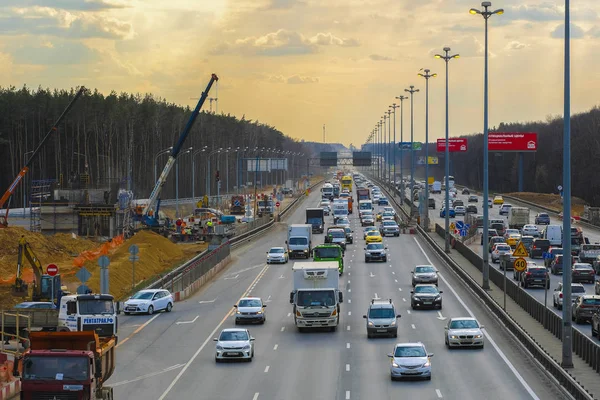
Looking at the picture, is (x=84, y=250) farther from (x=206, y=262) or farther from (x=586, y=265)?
(x=586, y=265)

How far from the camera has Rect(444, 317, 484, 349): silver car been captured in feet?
136

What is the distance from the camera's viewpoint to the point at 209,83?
104312mm

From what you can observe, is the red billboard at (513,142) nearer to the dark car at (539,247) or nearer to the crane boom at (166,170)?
the crane boom at (166,170)

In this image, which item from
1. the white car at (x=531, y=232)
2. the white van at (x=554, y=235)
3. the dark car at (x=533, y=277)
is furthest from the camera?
the white car at (x=531, y=232)

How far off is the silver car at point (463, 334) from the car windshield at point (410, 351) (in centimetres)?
644

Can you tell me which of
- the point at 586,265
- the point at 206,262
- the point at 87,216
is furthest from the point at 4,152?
the point at 586,265

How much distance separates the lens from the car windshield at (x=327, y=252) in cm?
6706

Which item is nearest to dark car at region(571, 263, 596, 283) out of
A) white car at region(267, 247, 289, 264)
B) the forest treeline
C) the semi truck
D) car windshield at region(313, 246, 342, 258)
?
car windshield at region(313, 246, 342, 258)

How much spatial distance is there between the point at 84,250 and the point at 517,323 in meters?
47.9

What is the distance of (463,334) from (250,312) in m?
11.6

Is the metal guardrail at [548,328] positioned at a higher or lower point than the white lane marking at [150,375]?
higher

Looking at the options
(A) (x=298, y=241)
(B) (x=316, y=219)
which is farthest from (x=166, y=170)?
(A) (x=298, y=241)

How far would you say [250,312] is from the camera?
4969 cm

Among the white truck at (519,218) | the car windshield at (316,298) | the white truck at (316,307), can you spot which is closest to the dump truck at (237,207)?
the white truck at (519,218)
